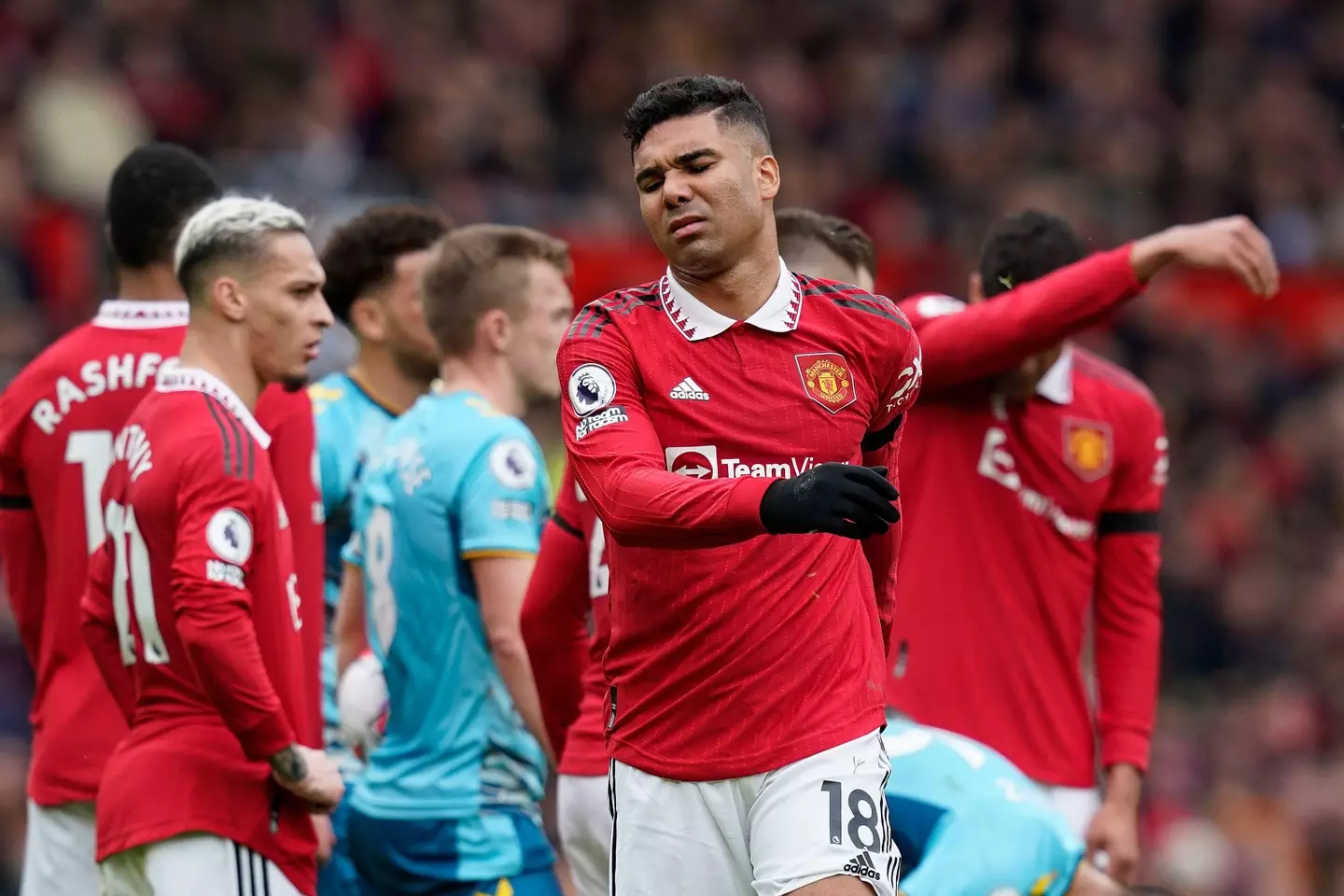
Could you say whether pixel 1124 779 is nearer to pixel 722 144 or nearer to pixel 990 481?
pixel 990 481

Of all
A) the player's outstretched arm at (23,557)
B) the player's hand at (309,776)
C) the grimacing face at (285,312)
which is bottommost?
the player's hand at (309,776)

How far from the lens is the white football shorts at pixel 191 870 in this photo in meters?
4.48

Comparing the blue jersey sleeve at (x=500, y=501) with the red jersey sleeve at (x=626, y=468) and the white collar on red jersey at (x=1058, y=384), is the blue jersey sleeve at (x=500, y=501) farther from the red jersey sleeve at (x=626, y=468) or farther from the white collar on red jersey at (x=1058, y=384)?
the white collar on red jersey at (x=1058, y=384)

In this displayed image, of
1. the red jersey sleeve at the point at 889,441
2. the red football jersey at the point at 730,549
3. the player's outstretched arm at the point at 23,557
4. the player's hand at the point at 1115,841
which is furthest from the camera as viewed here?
the player's hand at the point at 1115,841

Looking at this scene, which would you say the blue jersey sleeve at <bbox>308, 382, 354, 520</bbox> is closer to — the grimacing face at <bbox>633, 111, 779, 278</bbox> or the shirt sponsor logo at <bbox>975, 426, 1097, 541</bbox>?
the shirt sponsor logo at <bbox>975, 426, 1097, 541</bbox>

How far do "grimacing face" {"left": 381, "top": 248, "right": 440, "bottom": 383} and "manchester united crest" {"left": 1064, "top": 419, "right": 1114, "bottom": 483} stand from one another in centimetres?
217

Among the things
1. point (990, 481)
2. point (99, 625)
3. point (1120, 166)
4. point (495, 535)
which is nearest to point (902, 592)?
point (990, 481)

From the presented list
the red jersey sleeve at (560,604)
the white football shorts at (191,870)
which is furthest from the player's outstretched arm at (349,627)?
the white football shorts at (191,870)

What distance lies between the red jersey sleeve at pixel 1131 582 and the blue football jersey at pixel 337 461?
7.93 feet

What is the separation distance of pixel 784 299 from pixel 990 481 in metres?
1.87

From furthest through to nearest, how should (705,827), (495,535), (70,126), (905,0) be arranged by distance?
(905,0)
(70,126)
(495,535)
(705,827)

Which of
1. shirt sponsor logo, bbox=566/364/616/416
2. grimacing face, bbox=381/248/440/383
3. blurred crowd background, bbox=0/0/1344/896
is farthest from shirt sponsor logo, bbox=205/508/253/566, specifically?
blurred crowd background, bbox=0/0/1344/896

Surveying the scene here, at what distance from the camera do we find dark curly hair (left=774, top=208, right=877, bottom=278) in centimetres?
536

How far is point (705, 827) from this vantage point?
384 cm
